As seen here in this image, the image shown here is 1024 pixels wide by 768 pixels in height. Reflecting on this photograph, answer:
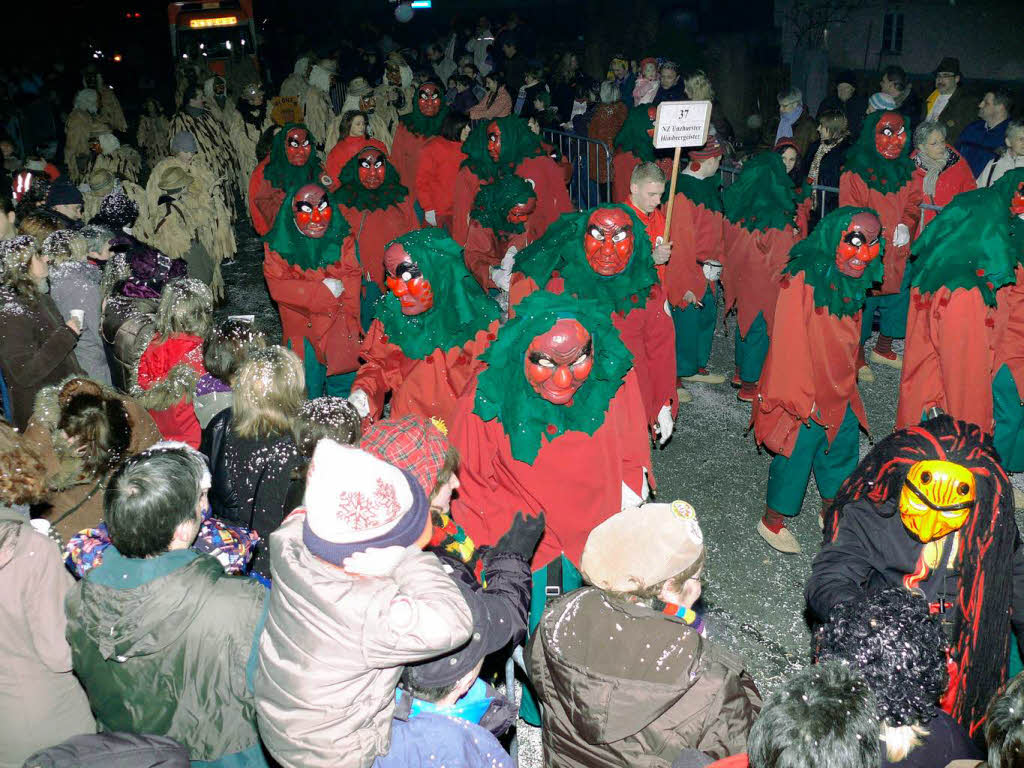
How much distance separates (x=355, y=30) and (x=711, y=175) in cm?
2144

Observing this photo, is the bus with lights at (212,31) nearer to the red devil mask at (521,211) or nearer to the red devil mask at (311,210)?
the red devil mask at (521,211)

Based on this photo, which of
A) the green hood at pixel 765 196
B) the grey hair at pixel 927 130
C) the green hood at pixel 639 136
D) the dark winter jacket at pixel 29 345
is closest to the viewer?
the dark winter jacket at pixel 29 345

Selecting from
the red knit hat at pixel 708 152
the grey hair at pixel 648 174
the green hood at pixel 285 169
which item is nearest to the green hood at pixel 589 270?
the grey hair at pixel 648 174

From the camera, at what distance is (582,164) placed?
36.9ft

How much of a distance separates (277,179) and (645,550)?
727 cm

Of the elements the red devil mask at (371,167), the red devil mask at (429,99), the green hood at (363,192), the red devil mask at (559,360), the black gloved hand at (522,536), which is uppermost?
the red devil mask at (429,99)

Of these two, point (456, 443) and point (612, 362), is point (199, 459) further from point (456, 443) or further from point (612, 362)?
point (612, 362)

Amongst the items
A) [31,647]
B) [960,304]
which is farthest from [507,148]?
[31,647]

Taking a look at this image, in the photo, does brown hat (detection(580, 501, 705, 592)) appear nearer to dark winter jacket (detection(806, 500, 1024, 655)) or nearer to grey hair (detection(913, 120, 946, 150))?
dark winter jacket (detection(806, 500, 1024, 655))

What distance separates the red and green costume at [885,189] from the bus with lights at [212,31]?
1535 centimetres

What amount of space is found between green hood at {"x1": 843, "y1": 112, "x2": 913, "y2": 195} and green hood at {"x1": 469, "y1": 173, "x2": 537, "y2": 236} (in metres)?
2.83

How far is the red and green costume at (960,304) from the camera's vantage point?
469 centimetres

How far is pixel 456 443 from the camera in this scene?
403 centimetres

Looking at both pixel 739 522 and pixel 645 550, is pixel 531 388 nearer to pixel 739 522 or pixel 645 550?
pixel 645 550
